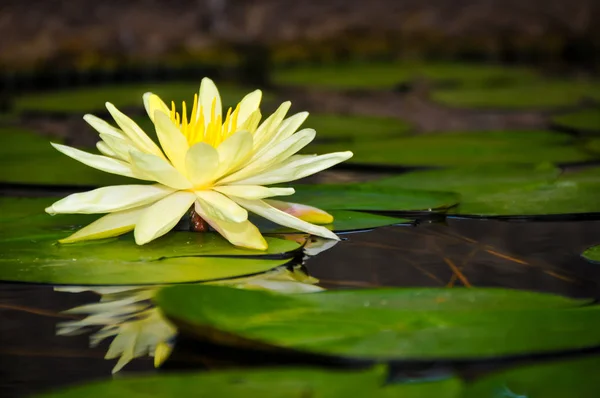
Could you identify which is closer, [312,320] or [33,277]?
[312,320]

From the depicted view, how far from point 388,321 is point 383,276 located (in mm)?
308

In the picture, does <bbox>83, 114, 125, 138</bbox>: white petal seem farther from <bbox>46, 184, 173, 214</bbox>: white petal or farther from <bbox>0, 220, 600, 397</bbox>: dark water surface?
<bbox>0, 220, 600, 397</bbox>: dark water surface

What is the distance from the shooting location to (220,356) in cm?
100

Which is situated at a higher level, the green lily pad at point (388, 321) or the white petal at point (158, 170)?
the white petal at point (158, 170)

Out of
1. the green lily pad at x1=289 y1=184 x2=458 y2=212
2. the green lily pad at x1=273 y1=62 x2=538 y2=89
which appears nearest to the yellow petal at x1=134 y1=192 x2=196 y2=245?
the green lily pad at x1=289 y1=184 x2=458 y2=212

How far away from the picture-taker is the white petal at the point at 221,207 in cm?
133

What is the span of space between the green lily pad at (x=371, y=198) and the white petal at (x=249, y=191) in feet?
1.07

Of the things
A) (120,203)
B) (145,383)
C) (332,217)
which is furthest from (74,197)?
(145,383)

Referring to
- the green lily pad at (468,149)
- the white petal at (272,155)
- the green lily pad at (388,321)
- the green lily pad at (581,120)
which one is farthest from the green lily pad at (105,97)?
the green lily pad at (388,321)

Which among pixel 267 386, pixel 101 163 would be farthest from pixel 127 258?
pixel 267 386

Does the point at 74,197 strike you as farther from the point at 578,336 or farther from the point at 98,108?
the point at 98,108

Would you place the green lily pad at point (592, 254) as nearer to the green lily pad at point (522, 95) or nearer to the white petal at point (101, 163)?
the white petal at point (101, 163)

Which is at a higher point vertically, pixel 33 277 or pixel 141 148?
pixel 141 148

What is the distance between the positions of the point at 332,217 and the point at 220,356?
0.57m
